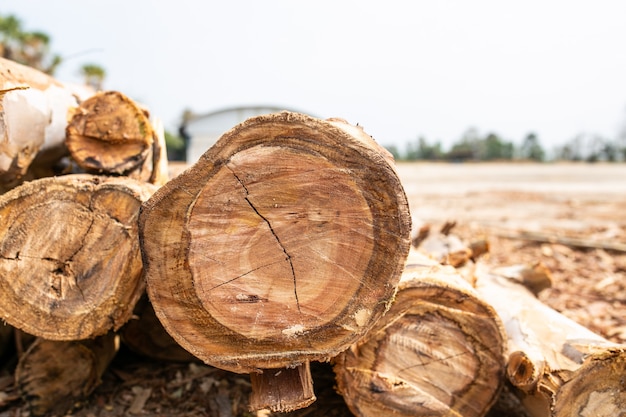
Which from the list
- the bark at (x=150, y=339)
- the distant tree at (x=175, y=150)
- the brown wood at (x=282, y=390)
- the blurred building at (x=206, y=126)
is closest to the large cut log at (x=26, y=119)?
the bark at (x=150, y=339)

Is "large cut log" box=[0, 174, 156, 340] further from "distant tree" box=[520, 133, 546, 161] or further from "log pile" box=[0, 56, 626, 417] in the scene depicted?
"distant tree" box=[520, 133, 546, 161]

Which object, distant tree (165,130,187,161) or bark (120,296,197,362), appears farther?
distant tree (165,130,187,161)

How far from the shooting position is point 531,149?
50.2 m

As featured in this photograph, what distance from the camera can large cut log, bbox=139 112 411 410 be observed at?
184cm

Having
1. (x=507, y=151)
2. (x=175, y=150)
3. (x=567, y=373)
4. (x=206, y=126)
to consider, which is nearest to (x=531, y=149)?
(x=507, y=151)

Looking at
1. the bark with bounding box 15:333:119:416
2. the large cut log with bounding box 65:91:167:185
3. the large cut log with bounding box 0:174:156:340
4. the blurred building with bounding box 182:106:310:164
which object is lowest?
the bark with bounding box 15:333:119:416

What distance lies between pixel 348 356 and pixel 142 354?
4.76 feet

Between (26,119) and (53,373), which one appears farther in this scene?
(53,373)

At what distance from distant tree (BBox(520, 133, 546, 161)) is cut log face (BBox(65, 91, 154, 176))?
1903 inches

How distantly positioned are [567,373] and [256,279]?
140 centimetres

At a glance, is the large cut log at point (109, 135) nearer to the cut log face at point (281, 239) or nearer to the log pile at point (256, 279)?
the log pile at point (256, 279)

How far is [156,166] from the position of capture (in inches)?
112

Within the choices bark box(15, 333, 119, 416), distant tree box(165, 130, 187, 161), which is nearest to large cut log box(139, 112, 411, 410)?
bark box(15, 333, 119, 416)

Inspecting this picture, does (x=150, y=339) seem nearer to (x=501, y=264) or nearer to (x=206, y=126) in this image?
(x=501, y=264)
